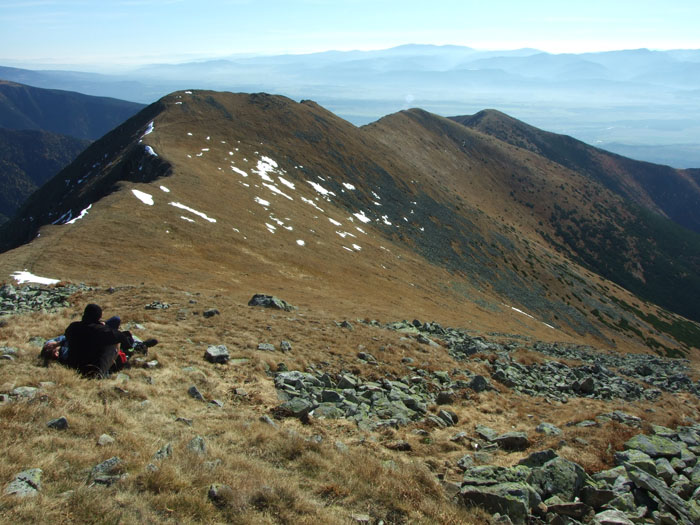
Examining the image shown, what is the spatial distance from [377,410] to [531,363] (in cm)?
1438

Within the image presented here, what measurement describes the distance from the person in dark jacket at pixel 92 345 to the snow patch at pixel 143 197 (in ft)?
113

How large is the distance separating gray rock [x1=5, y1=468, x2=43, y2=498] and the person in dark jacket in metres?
4.39

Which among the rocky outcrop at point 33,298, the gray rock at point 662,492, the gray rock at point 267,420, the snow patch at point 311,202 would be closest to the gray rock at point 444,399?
the gray rock at point 662,492

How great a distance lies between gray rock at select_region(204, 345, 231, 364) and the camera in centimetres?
1345

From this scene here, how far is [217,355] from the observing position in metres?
13.5

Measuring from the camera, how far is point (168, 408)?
31.7ft

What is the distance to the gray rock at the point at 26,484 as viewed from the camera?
5586mm

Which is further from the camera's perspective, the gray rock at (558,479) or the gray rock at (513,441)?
the gray rock at (513,441)

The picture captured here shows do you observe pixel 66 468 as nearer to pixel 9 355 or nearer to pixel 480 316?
pixel 9 355

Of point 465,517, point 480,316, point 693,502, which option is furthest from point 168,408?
point 480,316

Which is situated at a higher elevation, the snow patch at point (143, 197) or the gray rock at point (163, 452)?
the snow patch at point (143, 197)

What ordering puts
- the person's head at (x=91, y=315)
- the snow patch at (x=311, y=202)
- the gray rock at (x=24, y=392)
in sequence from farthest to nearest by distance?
the snow patch at (x=311, y=202) < the person's head at (x=91, y=315) < the gray rock at (x=24, y=392)

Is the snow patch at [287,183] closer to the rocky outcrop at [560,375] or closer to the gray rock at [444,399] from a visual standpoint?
the rocky outcrop at [560,375]

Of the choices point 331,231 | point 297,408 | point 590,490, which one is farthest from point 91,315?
point 331,231
